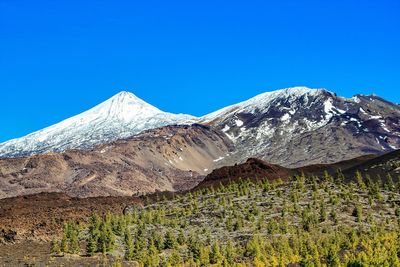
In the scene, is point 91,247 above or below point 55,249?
below

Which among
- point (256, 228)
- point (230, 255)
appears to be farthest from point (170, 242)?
point (256, 228)

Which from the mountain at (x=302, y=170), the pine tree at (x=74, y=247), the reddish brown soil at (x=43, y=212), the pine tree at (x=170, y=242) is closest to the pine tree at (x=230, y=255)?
the pine tree at (x=170, y=242)

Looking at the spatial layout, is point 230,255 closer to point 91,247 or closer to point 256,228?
point 256,228

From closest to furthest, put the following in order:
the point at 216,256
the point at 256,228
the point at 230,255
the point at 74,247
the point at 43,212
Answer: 1. the point at 230,255
2. the point at 216,256
3. the point at 74,247
4. the point at 256,228
5. the point at 43,212

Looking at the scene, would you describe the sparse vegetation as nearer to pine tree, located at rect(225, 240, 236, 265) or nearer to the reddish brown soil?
pine tree, located at rect(225, 240, 236, 265)

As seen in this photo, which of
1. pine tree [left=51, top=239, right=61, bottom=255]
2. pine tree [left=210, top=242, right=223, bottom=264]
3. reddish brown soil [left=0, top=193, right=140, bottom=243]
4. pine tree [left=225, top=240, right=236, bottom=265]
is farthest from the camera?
reddish brown soil [left=0, top=193, right=140, bottom=243]

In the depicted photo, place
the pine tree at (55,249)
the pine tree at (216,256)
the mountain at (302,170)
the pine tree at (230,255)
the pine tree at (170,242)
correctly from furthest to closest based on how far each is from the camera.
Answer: the mountain at (302,170) → the pine tree at (170,242) → the pine tree at (55,249) → the pine tree at (216,256) → the pine tree at (230,255)

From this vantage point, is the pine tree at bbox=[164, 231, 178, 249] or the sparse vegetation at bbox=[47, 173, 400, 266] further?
Result: the pine tree at bbox=[164, 231, 178, 249]

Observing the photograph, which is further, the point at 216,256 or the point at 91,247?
the point at 91,247

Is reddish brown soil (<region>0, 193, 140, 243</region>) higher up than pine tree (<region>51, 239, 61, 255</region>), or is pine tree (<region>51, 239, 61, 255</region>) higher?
reddish brown soil (<region>0, 193, 140, 243</region>)

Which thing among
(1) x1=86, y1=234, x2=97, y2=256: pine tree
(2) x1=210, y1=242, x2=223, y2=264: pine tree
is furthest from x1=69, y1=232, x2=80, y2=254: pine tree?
(2) x1=210, y1=242, x2=223, y2=264: pine tree

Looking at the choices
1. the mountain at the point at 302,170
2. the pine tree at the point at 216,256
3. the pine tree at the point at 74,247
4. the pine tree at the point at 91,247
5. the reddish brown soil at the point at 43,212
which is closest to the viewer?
the pine tree at the point at 216,256

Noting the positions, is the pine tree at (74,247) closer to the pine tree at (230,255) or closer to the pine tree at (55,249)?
the pine tree at (55,249)
